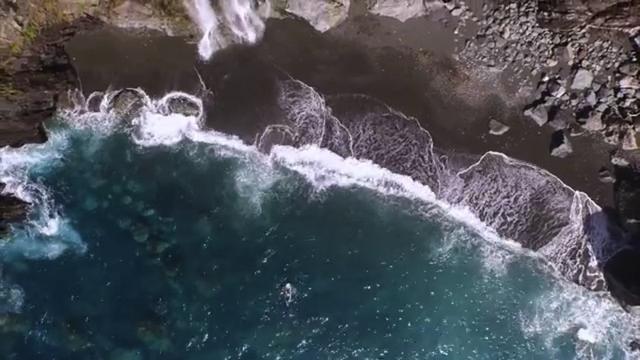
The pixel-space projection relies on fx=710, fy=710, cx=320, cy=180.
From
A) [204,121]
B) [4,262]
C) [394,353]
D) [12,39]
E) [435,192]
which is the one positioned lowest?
[394,353]

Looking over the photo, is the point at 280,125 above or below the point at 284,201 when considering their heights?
above

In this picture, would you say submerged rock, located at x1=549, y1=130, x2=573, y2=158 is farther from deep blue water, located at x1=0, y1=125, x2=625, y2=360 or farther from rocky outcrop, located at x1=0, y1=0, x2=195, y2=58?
A: rocky outcrop, located at x1=0, y1=0, x2=195, y2=58

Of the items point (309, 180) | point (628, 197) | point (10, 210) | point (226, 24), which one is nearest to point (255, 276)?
point (309, 180)

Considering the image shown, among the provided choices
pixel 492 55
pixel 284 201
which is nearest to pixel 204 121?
pixel 284 201

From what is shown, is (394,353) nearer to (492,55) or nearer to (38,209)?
(492,55)

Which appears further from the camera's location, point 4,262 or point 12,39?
point 4,262

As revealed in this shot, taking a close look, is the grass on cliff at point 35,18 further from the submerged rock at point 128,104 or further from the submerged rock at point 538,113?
the submerged rock at point 538,113

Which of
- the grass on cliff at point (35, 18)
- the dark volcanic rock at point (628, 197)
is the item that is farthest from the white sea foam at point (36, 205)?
the dark volcanic rock at point (628, 197)
